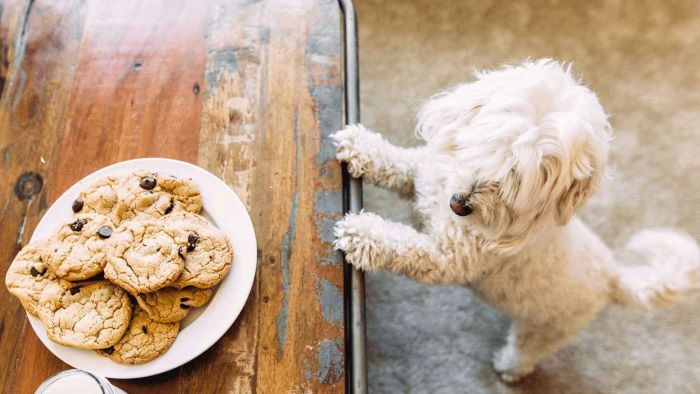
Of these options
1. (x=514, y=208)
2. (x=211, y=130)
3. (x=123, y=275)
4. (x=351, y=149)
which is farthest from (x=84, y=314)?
(x=514, y=208)

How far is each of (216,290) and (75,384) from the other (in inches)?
9.9

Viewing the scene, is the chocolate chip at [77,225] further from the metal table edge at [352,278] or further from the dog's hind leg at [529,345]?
the dog's hind leg at [529,345]

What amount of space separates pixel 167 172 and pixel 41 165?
285 mm

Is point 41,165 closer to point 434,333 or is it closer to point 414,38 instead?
point 434,333

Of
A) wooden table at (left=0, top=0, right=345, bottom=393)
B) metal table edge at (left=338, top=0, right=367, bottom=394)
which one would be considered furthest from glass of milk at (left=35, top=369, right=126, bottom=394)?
metal table edge at (left=338, top=0, right=367, bottom=394)

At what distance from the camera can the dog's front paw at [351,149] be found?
3.52 ft

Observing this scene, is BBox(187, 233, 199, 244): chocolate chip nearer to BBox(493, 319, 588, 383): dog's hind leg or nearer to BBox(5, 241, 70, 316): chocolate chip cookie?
BBox(5, 241, 70, 316): chocolate chip cookie

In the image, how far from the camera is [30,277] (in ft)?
2.84

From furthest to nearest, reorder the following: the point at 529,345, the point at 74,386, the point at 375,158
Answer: the point at 529,345 → the point at 375,158 → the point at 74,386

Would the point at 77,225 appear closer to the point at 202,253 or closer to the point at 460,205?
the point at 202,253

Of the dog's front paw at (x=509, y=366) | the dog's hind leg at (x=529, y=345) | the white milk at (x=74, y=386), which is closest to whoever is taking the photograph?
the white milk at (x=74, y=386)

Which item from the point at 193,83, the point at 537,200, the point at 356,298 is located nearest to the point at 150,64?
the point at 193,83

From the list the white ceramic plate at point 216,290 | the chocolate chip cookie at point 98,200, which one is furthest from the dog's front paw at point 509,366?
the chocolate chip cookie at point 98,200

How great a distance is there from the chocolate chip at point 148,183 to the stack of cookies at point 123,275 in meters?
0.01
